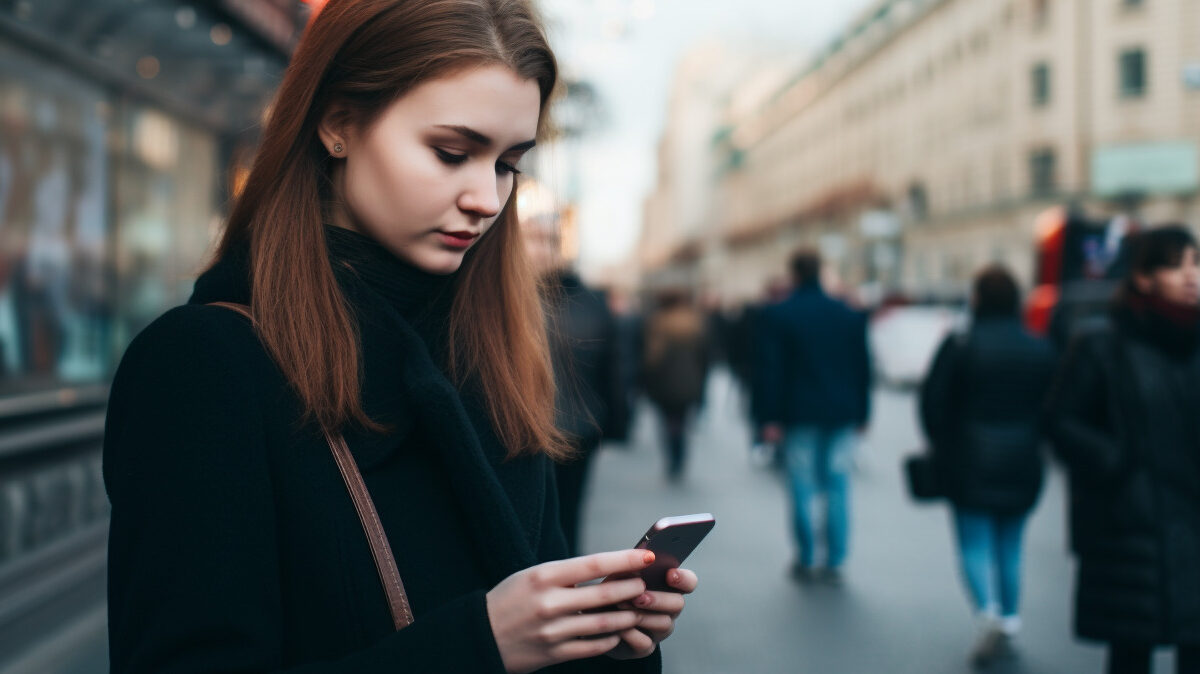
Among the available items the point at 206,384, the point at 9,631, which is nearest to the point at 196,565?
the point at 206,384

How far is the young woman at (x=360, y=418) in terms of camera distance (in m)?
1.20

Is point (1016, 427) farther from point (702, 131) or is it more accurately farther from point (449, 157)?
point (702, 131)

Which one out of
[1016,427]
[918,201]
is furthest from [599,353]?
[918,201]

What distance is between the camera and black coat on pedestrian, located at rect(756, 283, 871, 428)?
7395mm

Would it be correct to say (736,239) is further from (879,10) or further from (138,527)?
(138,527)

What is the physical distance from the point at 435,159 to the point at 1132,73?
136 ft

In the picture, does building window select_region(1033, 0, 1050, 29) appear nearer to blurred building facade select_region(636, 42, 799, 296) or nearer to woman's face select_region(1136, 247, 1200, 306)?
woman's face select_region(1136, 247, 1200, 306)

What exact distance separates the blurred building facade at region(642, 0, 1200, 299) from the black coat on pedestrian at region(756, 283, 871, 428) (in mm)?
20684

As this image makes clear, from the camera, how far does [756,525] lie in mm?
8859

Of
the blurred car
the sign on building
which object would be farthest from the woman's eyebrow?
the sign on building

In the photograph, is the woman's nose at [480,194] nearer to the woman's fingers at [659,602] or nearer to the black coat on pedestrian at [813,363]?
the woman's fingers at [659,602]

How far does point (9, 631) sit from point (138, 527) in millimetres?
4647

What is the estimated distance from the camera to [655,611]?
1.35 metres

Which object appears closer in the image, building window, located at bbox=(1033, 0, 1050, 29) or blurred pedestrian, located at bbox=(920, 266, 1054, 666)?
blurred pedestrian, located at bbox=(920, 266, 1054, 666)
